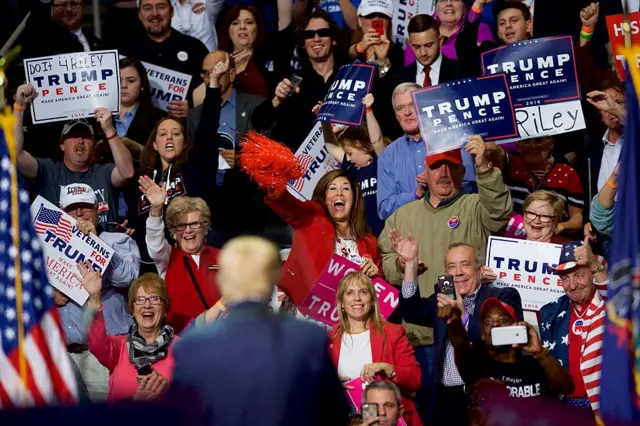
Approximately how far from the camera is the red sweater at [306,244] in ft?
32.2

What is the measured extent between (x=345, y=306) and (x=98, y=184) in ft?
8.24

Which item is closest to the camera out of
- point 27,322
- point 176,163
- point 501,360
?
point 27,322

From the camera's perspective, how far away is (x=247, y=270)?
5.97 meters

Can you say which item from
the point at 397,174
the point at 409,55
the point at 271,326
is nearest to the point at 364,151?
the point at 397,174

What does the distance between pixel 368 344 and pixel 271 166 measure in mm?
1521

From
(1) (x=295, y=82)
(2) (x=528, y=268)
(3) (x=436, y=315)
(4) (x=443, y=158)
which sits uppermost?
(1) (x=295, y=82)

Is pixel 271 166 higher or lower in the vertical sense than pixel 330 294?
higher

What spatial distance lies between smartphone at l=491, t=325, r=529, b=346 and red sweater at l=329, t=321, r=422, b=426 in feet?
2.19

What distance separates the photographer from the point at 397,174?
1057 cm

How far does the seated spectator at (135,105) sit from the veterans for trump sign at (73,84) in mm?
589

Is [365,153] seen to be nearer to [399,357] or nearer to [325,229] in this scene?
[325,229]

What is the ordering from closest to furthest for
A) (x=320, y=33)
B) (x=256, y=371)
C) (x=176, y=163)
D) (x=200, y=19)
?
(x=256, y=371), (x=176, y=163), (x=320, y=33), (x=200, y=19)

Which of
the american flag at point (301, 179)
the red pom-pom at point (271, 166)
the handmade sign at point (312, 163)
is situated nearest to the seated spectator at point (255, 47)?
the handmade sign at point (312, 163)

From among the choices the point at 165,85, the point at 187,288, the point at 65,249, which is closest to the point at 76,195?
the point at 65,249
